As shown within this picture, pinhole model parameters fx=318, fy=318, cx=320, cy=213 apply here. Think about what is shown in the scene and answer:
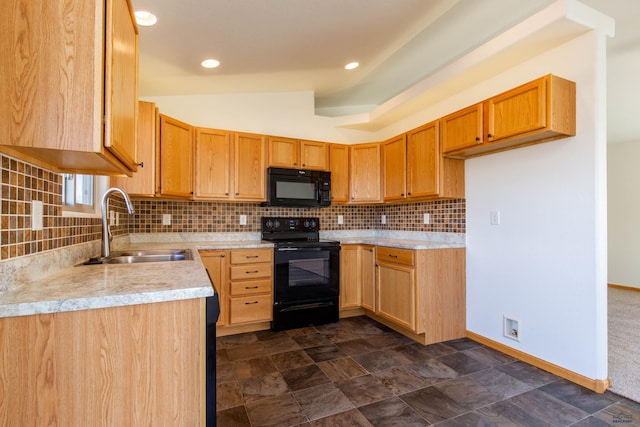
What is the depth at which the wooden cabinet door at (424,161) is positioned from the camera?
2953 mm

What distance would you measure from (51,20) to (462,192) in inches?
118

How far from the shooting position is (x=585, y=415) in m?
1.77

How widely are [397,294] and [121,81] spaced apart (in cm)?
270

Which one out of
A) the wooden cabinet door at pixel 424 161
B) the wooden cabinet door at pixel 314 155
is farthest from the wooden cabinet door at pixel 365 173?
the wooden cabinet door at pixel 424 161

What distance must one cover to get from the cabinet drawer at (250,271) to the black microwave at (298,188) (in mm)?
687

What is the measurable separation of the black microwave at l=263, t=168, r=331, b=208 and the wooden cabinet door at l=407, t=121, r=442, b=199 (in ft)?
3.03

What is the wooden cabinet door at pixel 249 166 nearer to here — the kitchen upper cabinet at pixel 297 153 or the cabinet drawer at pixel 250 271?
the kitchen upper cabinet at pixel 297 153

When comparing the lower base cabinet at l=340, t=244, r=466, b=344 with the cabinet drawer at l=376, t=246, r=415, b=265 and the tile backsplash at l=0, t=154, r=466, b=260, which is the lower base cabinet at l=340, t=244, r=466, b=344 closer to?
the cabinet drawer at l=376, t=246, r=415, b=265

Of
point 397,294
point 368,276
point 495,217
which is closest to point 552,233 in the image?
point 495,217

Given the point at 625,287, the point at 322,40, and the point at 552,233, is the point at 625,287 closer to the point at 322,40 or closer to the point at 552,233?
the point at 552,233

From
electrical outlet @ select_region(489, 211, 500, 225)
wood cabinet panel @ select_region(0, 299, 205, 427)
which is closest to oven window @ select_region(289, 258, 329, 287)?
electrical outlet @ select_region(489, 211, 500, 225)


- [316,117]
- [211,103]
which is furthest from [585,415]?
[211,103]

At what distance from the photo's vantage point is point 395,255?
308cm

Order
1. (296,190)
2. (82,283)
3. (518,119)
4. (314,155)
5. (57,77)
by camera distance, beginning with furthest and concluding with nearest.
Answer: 1. (314,155)
2. (296,190)
3. (518,119)
4. (82,283)
5. (57,77)
